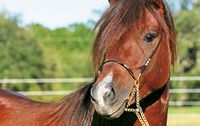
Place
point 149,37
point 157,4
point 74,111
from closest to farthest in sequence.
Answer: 1. point 149,37
2. point 157,4
3. point 74,111

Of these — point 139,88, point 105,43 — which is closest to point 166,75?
point 139,88

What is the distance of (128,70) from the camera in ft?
8.63

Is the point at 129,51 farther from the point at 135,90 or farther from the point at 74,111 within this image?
the point at 74,111

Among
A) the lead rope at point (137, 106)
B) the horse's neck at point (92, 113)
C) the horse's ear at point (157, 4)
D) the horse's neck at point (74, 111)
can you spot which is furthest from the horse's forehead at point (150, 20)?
the horse's neck at point (74, 111)

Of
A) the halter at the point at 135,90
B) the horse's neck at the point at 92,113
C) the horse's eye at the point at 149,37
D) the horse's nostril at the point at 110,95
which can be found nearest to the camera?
the horse's nostril at the point at 110,95

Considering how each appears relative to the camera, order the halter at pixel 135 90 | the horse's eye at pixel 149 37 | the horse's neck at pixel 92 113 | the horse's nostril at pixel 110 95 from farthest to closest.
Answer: the horse's neck at pixel 92 113, the horse's eye at pixel 149 37, the halter at pixel 135 90, the horse's nostril at pixel 110 95

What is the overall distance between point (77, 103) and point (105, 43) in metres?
0.60

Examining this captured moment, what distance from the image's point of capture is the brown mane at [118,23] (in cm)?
268

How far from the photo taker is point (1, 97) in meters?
3.65

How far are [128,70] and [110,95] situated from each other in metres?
0.24

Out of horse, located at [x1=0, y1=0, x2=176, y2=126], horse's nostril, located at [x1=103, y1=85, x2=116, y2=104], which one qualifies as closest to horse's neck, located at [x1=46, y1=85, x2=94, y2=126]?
horse, located at [x1=0, y1=0, x2=176, y2=126]

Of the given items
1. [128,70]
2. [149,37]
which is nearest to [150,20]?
[149,37]

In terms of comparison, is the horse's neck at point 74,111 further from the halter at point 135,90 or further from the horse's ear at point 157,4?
the horse's ear at point 157,4

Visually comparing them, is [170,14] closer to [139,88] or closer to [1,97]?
[139,88]
